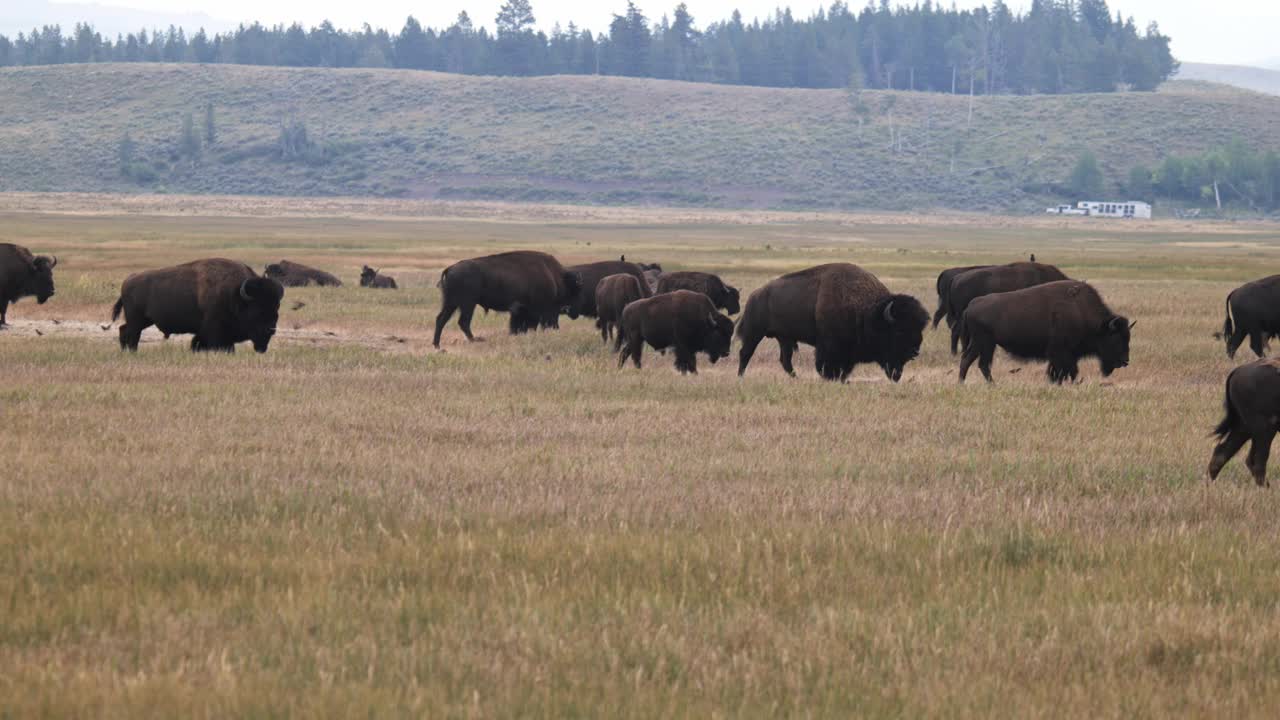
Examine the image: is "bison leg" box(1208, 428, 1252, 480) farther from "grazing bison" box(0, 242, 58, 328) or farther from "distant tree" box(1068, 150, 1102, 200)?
"distant tree" box(1068, 150, 1102, 200)

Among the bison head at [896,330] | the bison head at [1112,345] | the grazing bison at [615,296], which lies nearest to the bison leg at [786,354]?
the bison head at [896,330]

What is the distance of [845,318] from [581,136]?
141 m

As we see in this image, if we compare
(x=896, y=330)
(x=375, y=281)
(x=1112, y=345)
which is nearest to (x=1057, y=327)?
(x=1112, y=345)

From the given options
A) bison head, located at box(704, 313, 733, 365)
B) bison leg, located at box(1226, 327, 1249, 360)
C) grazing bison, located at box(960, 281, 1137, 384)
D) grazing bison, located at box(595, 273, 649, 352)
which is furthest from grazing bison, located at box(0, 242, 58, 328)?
bison leg, located at box(1226, 327, 1249, 360)

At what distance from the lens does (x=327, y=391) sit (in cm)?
1449

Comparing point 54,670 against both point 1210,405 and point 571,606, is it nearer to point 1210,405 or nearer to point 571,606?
point 571,606

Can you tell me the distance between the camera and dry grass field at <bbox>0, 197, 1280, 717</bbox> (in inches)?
209

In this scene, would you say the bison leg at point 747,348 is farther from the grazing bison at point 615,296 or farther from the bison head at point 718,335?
the grazing bison at point 615,296

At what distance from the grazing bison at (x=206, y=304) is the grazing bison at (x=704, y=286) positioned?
27.2 feet

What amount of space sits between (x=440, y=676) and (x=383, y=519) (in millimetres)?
2822

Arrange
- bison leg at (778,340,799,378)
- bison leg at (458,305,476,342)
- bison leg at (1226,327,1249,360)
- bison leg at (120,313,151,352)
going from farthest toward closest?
bison leg at (458,305,476,342)
bison leg at (1226,327,1249,360)
bison leg at (778,340,799,378)
bison leg at (120,313,151,352)

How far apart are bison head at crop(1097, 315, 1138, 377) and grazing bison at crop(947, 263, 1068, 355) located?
9.37 feet

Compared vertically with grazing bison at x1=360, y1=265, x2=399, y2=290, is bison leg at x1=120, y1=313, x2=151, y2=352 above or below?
above

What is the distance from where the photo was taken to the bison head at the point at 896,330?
1781 cm
